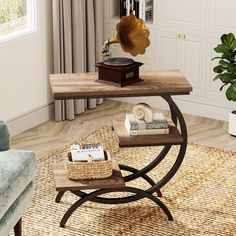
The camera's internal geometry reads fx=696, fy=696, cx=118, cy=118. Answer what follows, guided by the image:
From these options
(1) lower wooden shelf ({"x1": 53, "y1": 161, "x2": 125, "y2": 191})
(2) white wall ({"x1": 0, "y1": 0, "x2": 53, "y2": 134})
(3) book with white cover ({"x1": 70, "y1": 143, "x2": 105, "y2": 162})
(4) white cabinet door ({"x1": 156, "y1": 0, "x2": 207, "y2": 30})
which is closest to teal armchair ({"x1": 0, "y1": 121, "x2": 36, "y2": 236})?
(1) lower wooden shelf ({"x1": 53, "y1": 161, "x2": 125, "y2": 191})

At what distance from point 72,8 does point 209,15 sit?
3.67 ft

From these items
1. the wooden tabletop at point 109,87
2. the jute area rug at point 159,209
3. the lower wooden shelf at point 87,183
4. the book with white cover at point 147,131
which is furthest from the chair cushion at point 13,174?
the book with white cover at point 147,131

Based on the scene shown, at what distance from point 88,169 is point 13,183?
601 mm

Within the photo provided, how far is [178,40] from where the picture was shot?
19.3ft

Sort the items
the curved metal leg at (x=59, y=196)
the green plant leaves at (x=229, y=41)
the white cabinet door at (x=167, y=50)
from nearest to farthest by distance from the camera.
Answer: the curved metal leg at (x=59, y=196), the green plant leaves at (x=229, y=41), the white cabinet door at (x=167, y=50)

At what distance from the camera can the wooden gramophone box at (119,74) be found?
385cm

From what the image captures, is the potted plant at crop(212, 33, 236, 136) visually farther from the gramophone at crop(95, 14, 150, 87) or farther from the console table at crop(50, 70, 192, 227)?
the gramophone at crop(95, 14, 150, 87)

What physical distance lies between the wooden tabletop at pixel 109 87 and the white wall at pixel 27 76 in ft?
4.35

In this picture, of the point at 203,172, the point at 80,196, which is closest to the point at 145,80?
the point at 80,196

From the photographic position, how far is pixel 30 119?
222 inches

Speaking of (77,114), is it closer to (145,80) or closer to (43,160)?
(43,160)

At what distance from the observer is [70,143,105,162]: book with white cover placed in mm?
3920

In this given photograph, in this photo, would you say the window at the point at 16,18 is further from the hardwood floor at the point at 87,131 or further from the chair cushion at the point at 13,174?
the chair cushion at the point at 13,174

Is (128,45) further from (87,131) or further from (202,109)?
(202,109)
